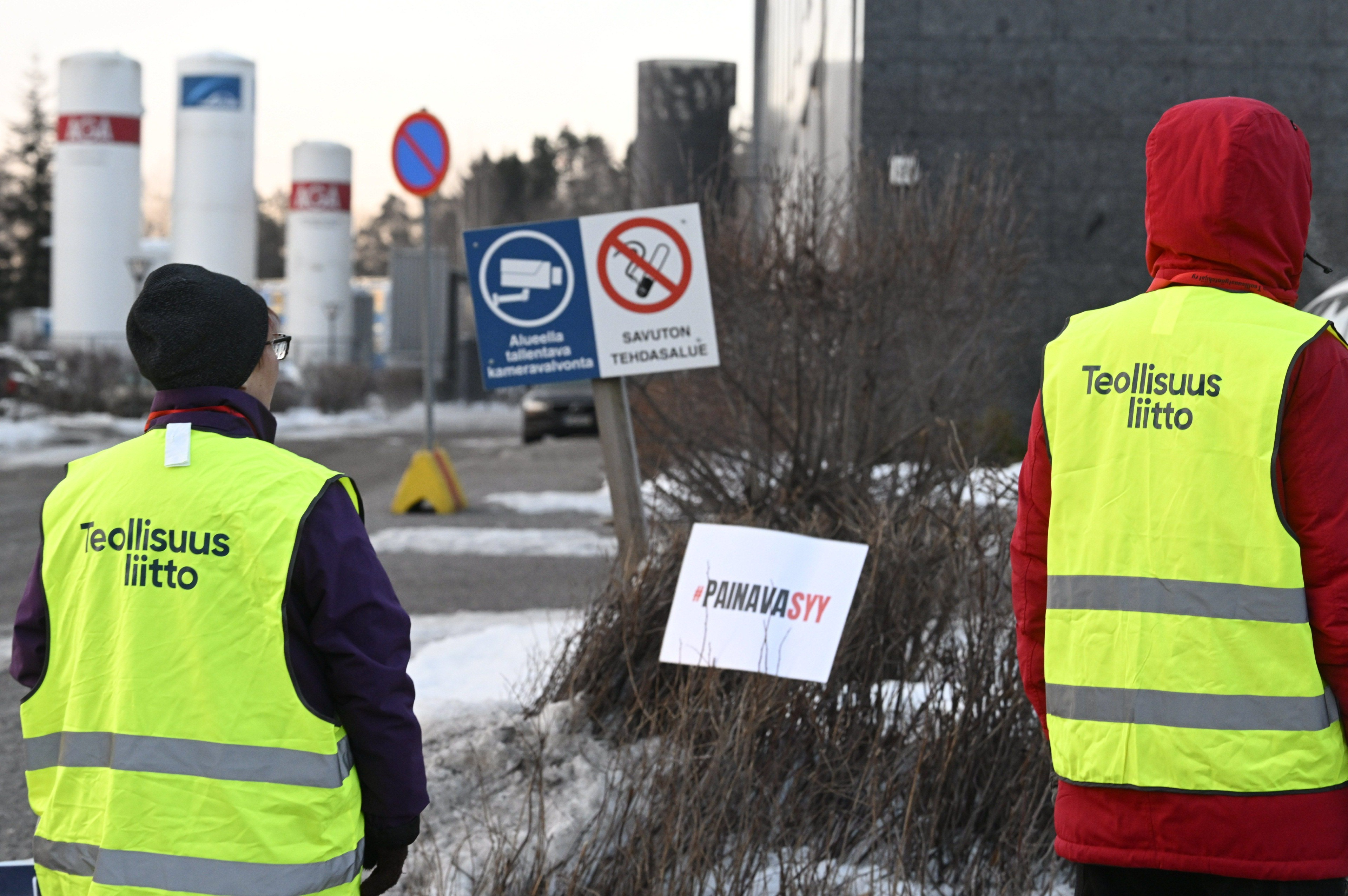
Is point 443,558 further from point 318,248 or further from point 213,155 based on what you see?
point 318,248

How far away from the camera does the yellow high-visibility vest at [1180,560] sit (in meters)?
Answer: 1.93

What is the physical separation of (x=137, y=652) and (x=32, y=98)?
214ft

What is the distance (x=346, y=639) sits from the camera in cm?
194

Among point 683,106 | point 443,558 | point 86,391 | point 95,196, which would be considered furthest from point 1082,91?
point 95,196

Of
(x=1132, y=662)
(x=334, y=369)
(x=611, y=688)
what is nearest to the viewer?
(x=1132, y=662)

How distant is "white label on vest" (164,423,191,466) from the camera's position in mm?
1952

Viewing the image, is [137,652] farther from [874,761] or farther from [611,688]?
[611,688]

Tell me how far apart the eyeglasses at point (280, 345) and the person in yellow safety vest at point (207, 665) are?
0.18 meters

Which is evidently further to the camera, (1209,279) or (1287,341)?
(1209,279)

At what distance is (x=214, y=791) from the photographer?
1.89m

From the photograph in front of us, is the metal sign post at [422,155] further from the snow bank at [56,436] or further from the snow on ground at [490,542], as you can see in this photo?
the snow bank at [56,436]

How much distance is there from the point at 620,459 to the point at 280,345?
11.2 ft

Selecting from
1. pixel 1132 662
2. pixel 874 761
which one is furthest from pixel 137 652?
pixel 874 761

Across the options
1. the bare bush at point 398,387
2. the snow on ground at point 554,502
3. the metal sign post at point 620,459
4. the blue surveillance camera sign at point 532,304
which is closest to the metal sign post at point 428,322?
the snow on ground at point 554,502
